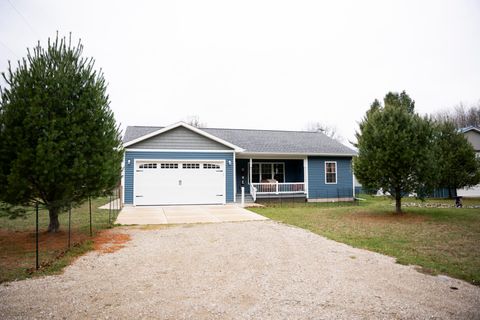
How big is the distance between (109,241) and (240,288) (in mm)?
4916

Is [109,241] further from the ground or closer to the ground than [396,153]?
closer to the ground

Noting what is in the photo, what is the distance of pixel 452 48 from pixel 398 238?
36.4ft

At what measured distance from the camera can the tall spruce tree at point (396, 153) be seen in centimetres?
1160

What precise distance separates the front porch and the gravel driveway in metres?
12.1

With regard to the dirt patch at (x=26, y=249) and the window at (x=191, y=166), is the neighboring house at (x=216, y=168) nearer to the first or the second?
the window at (x=191, y=166)

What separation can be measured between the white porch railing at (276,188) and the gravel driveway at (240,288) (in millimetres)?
11845

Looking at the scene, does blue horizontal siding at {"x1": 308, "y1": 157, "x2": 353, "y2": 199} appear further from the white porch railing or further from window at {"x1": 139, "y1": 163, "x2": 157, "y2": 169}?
window at {"x1": 139, "y1": 163, "x2": 157, "y2": 169}

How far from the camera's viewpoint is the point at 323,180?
2033 cm

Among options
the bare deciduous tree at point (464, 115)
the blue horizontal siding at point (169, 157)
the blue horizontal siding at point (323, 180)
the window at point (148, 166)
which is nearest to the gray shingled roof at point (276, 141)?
the blue horizontal siding at point (323, 180)

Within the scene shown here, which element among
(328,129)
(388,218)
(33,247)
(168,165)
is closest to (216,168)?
(168,165)

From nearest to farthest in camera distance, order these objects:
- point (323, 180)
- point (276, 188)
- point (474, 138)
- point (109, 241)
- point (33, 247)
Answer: point (33, 247)
point (109, 241)
point (276, 188)
point (323, 180)
point (474, 138)

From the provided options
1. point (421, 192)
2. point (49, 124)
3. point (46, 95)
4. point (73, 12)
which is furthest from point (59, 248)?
point (421, 192)

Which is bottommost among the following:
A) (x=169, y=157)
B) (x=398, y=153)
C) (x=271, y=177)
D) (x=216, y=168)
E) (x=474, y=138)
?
(x=271, y=177)

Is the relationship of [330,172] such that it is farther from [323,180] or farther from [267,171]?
[267,171]
